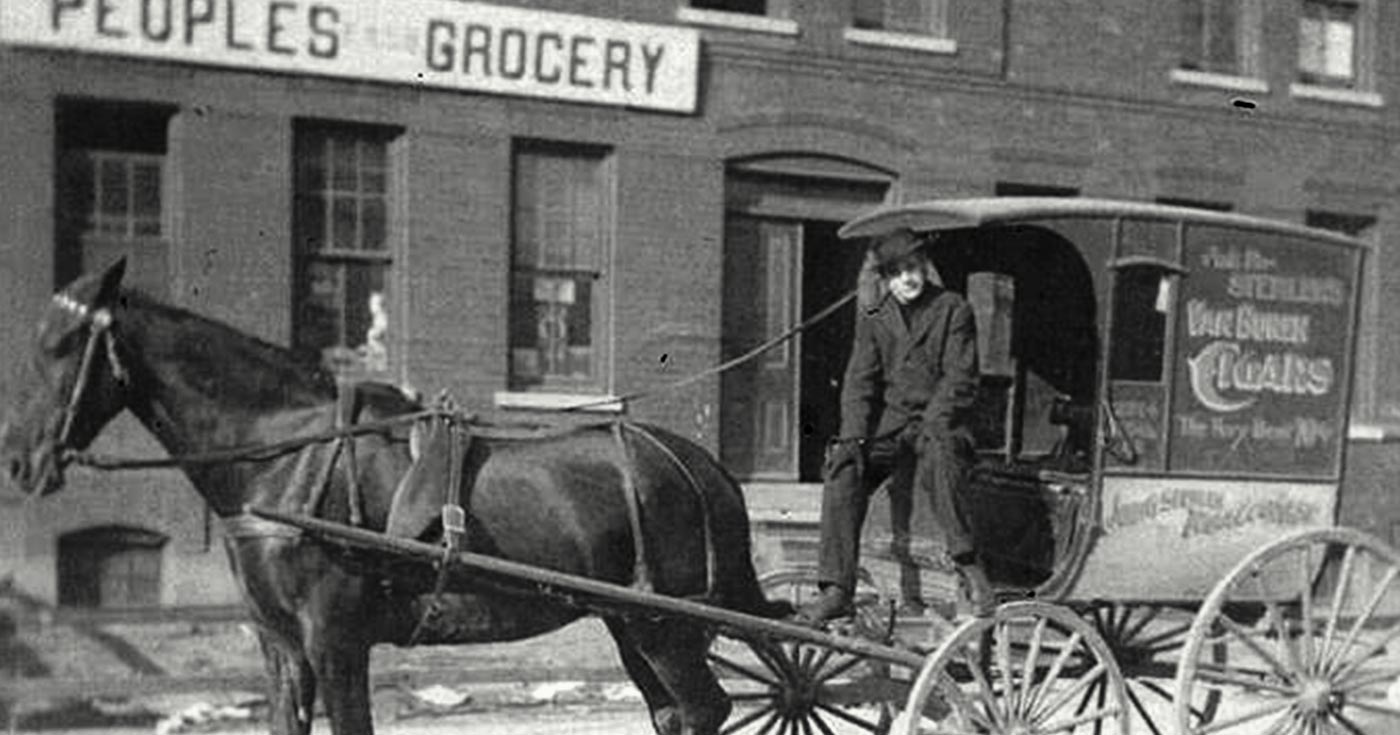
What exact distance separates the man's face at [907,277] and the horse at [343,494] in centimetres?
110

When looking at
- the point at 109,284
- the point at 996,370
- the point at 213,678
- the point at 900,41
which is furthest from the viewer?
the point at 900,41

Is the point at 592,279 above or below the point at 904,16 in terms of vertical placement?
below

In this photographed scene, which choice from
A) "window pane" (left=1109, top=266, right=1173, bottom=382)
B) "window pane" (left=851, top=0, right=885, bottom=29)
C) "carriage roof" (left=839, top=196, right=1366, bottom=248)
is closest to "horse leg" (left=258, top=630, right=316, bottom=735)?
"carriage roof" (left=839, top=196, right=1366, bottom=248)

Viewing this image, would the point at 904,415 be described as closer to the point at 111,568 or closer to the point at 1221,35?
the point at 111,568

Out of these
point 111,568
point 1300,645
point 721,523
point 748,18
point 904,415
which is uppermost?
point 748,18

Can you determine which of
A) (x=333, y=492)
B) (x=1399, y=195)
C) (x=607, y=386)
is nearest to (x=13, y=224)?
(x=607, y=386)

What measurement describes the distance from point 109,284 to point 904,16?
9.60 metres

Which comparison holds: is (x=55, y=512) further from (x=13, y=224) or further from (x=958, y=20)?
(x=958, y=20)

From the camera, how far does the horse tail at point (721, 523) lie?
21.3ft

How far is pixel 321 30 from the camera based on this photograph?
11.6 m

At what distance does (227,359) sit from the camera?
6027mm

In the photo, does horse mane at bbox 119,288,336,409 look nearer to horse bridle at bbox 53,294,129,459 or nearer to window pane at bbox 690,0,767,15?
horse bridle at bbox 53,294,129,459

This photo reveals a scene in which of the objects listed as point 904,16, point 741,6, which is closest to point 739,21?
point 741,6

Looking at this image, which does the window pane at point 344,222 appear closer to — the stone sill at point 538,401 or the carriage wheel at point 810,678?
the stone sill at point 538,401
